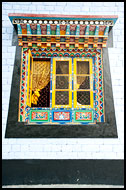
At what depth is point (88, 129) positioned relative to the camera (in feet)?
12.4

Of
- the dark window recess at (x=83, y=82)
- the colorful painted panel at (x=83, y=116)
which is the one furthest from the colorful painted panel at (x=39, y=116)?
the dark window recess at (x=83, y=82)

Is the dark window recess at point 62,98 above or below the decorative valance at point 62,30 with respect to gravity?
below

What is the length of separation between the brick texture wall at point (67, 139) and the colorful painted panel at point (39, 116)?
48 centimetres

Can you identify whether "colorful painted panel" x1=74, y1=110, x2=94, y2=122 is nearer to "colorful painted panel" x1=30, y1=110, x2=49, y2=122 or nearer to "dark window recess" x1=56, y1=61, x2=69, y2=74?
"colorful painted panel" x1=30, y1=110, x2=49, y2=122

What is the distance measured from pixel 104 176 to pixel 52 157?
1302mm

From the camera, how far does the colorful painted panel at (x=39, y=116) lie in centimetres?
387

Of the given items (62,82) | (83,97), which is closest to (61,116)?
(83,97)

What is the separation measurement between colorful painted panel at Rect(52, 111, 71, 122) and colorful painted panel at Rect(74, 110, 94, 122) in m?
0.17

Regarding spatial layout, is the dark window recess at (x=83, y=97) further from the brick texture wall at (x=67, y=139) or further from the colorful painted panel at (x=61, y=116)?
the brick texture wall at (x=67, y=139)

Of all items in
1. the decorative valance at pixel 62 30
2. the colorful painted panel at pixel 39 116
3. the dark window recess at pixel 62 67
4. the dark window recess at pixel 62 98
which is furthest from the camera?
the dark window recess at pixel 62 67

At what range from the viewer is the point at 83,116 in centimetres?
392

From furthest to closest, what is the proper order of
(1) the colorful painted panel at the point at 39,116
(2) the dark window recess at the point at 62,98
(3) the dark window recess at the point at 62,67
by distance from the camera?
(3) the dark window recess at the point at 62,67
(2) the dark window recess at the point at 62,98
(1) the colorful painted panel at the point at 39,116

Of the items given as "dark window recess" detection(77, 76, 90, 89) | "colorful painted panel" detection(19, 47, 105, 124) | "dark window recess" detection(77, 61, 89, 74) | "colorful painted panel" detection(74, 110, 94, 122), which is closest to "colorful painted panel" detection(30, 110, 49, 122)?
"colorful painted panel" detection(19, 47, 105, 124)

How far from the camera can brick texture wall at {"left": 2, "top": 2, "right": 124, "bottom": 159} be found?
3.71 m
